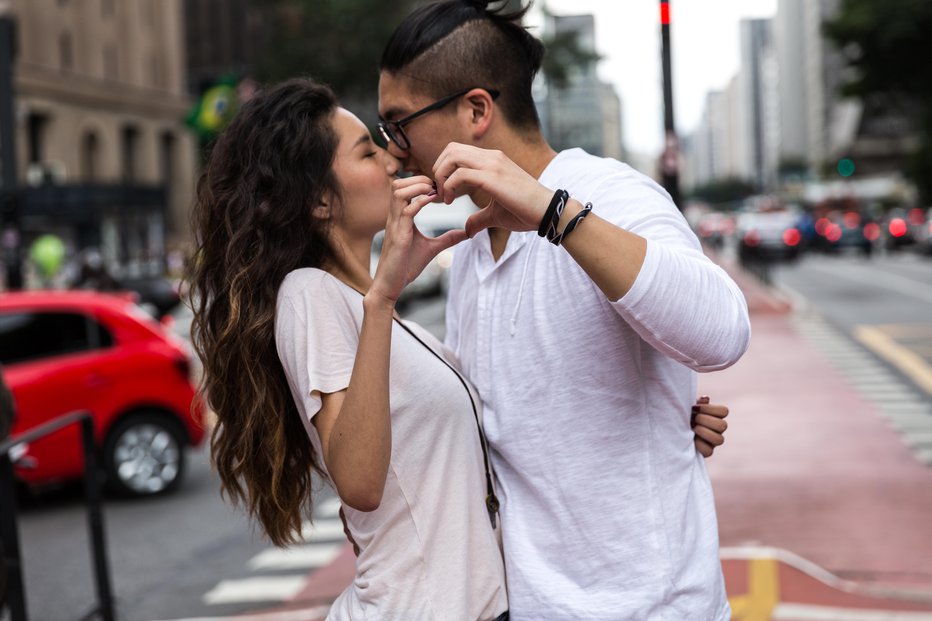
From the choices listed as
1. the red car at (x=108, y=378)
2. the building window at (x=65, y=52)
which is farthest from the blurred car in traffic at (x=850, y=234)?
the red car at (x=108, y=378)

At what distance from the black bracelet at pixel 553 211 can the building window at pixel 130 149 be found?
5783 cm

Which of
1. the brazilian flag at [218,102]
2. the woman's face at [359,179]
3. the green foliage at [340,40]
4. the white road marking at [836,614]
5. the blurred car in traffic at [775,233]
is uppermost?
the green foliage at [340,40]

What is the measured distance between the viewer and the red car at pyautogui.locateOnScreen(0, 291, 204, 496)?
8.64m

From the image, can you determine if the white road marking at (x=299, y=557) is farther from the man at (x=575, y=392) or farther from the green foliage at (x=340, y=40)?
the green foliage at (x=340, y=40)

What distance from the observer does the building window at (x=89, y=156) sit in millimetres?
53312

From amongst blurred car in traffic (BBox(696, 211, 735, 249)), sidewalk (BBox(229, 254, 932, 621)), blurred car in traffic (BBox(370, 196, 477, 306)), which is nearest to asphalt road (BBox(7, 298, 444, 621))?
sidewalk (BBox(229, 254, 932, 621))

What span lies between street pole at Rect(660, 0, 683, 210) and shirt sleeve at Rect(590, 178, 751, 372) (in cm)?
844

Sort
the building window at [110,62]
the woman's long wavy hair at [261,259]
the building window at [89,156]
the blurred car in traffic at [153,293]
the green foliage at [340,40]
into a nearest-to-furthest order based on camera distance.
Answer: the woman's long wavy hair at [261,259] → the blurred car in traffic at [153,293] → the green foliage at [340,40] → the building window at [89,156] → the building window at [110,62]

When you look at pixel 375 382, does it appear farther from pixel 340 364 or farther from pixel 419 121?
pixel 419 121

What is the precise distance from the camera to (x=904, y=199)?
264 ft

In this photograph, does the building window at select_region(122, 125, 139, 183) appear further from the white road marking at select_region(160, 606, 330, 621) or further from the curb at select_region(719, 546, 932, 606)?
the curb at select_region(719, 546, 932, 606)

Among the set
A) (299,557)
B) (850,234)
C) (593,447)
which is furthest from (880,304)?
(850,234)

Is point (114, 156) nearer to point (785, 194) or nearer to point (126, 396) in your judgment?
point (126, 396)

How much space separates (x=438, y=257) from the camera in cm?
2473
